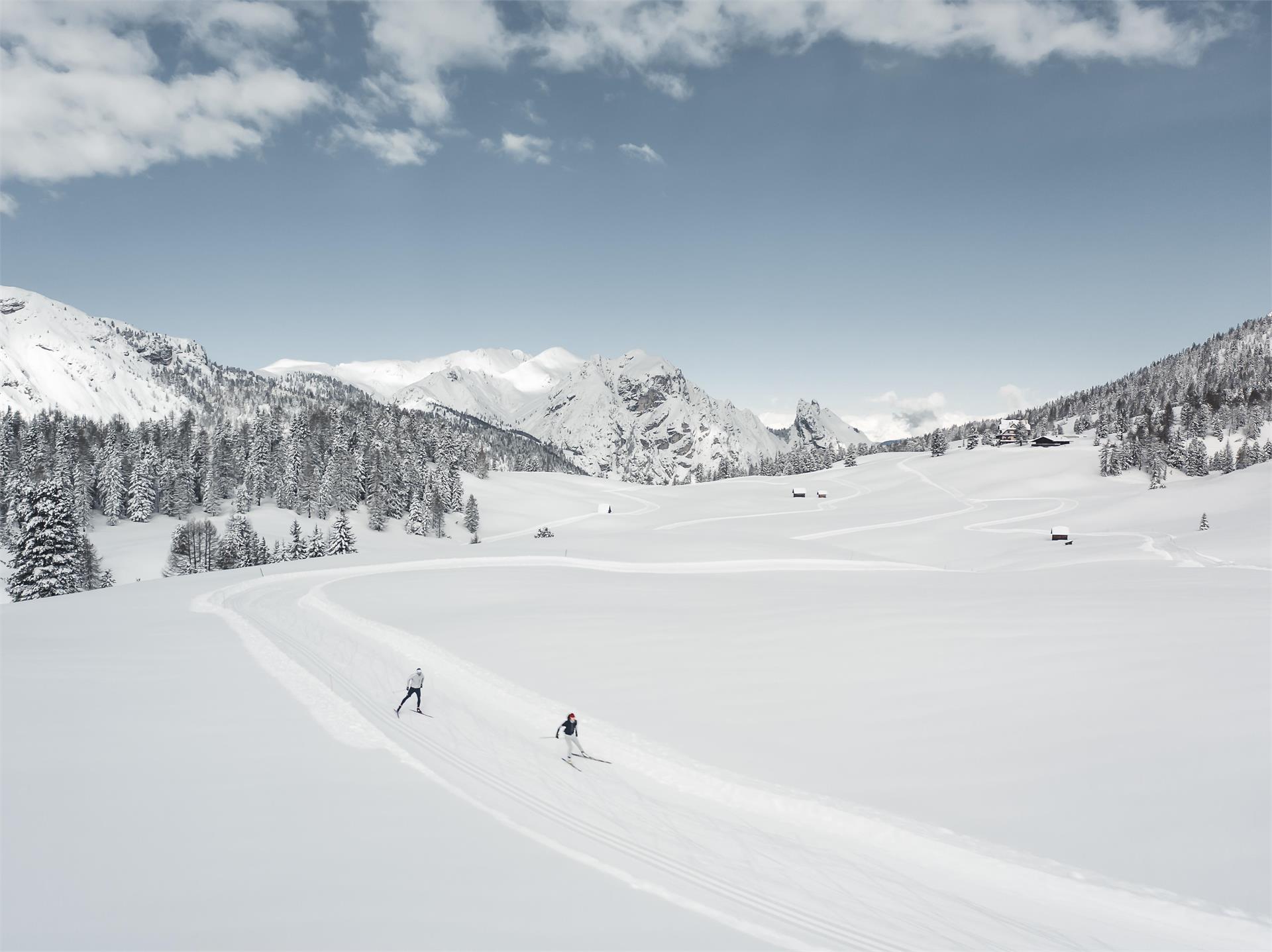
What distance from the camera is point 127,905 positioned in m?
7.22

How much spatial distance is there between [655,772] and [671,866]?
14.5 feet

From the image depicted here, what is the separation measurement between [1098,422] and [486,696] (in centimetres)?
20167

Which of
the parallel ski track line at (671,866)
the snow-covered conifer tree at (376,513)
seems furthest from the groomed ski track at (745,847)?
the snow-covered conifer tree at (376,513)

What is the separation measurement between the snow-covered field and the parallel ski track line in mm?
78

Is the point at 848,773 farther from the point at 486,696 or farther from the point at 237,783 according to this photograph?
the point at 237,783

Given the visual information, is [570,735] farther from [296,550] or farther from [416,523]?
[416,523]

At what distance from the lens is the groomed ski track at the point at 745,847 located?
29.1 ft

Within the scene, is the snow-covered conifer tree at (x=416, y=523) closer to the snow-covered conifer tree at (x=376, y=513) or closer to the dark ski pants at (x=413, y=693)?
the snow-covered conifer tree at (x=376, y=513)

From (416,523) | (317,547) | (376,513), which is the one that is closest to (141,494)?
(376,513)

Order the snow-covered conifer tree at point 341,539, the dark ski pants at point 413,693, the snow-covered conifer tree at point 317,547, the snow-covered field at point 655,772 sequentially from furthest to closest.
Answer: the snow-covered conifer tree at point 341,539 → the snow-covered conifer tree at point 317,547 → the dark ski pants at point 413,693 → the snow-covered field at point 655,772

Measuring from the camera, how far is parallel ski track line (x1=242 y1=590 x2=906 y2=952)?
837 cm

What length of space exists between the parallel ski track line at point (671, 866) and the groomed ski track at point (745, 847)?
4cm

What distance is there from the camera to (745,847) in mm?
11211

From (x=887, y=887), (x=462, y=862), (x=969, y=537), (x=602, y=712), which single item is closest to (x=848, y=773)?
(x=887, y=887)
